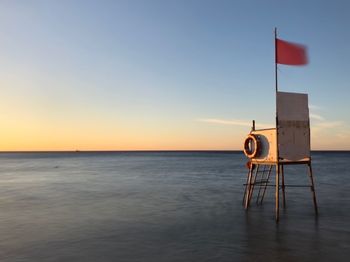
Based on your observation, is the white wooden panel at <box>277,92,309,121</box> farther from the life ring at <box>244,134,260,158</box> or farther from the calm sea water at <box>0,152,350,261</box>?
the calm sea water at <box>0,152,350,261</box>

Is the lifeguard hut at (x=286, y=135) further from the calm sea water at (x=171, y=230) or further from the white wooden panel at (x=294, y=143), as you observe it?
the calm sea water at (x=171, y=230)

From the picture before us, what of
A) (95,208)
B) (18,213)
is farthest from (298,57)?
(18,213)

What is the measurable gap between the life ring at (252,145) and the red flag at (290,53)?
3.19 m

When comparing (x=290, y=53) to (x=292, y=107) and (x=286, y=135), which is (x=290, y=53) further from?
(x=286, y=135)

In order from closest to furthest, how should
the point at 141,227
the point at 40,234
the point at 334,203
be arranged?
the point at 40,234, the point at 141,227, the point at 334,203

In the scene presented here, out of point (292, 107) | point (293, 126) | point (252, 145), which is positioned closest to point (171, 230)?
point (252, 145)

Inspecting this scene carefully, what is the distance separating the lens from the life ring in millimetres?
16406

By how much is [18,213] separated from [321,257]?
13217 mm

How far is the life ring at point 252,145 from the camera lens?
16.4 m

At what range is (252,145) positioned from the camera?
55.6ft

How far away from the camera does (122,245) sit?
11.9 meters

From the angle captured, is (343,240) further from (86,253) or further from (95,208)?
(95,208)

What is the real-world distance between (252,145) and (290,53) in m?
3.95

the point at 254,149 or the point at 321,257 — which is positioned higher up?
the point at 254,149
